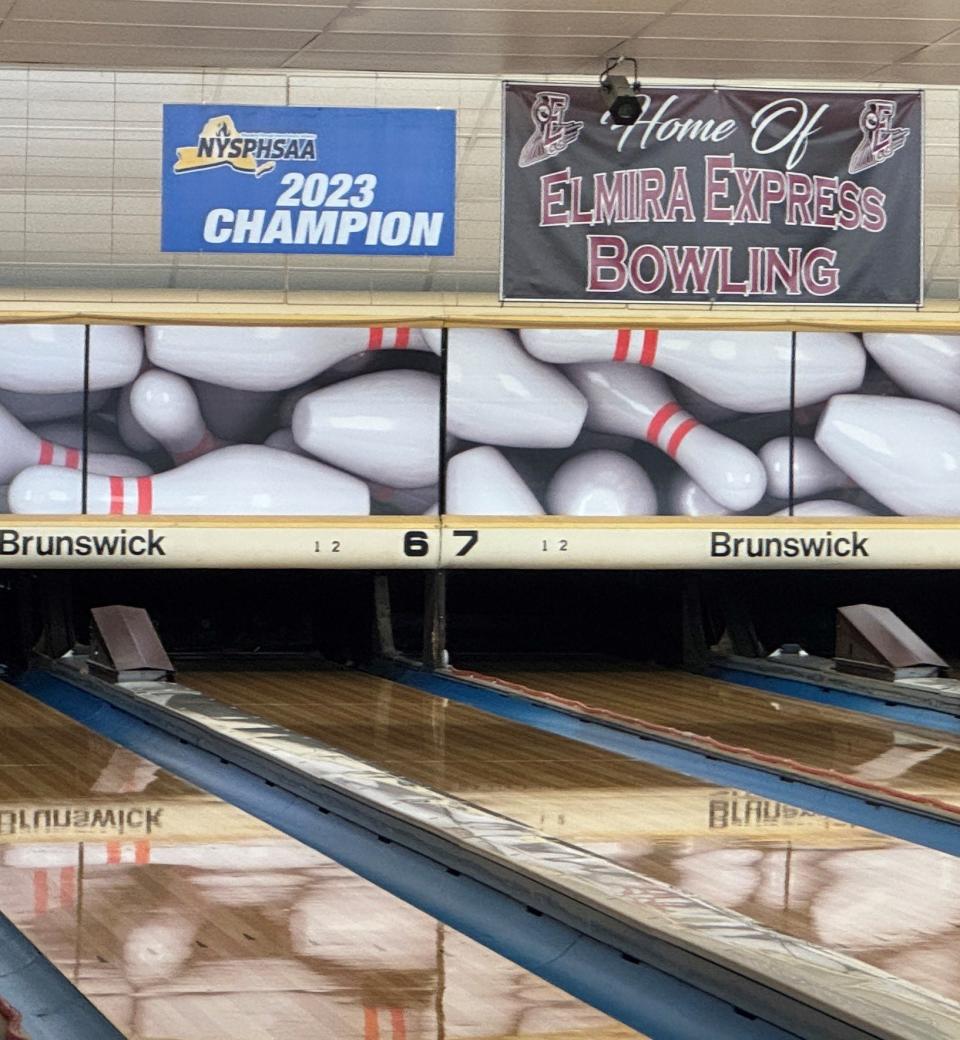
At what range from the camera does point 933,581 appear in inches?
421

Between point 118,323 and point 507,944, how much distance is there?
5.53m

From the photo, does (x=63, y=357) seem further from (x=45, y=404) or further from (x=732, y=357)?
(x=732, y=357)

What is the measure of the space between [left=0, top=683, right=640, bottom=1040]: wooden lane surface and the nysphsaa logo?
321cm

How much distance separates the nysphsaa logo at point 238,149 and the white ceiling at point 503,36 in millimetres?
744

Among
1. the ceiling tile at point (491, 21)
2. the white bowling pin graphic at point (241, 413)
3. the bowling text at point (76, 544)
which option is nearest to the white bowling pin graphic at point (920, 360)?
the white bowling pin graphic at point (241, 413)

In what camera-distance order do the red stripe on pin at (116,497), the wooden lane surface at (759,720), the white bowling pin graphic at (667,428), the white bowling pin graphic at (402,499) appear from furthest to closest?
1. the white bowling pin graphic at (667,428)
2. the white bowling pin graphic at (402,499)
3. the red stripe on pin at (116,497)
4. the wooden lane surface at (759,720)

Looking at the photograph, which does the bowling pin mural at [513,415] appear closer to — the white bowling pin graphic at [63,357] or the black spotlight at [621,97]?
the white bowling pin graphic at [63,357]

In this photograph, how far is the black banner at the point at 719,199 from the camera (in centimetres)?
781

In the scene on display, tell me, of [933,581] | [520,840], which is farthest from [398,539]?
[520,840]

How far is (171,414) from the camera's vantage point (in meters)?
9.12

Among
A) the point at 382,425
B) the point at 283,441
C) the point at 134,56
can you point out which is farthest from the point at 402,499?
the point at 134,56

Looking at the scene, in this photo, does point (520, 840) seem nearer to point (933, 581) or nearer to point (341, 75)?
point (341, 75)

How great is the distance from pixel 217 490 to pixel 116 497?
49cm

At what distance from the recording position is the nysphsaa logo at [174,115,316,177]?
7895mm
